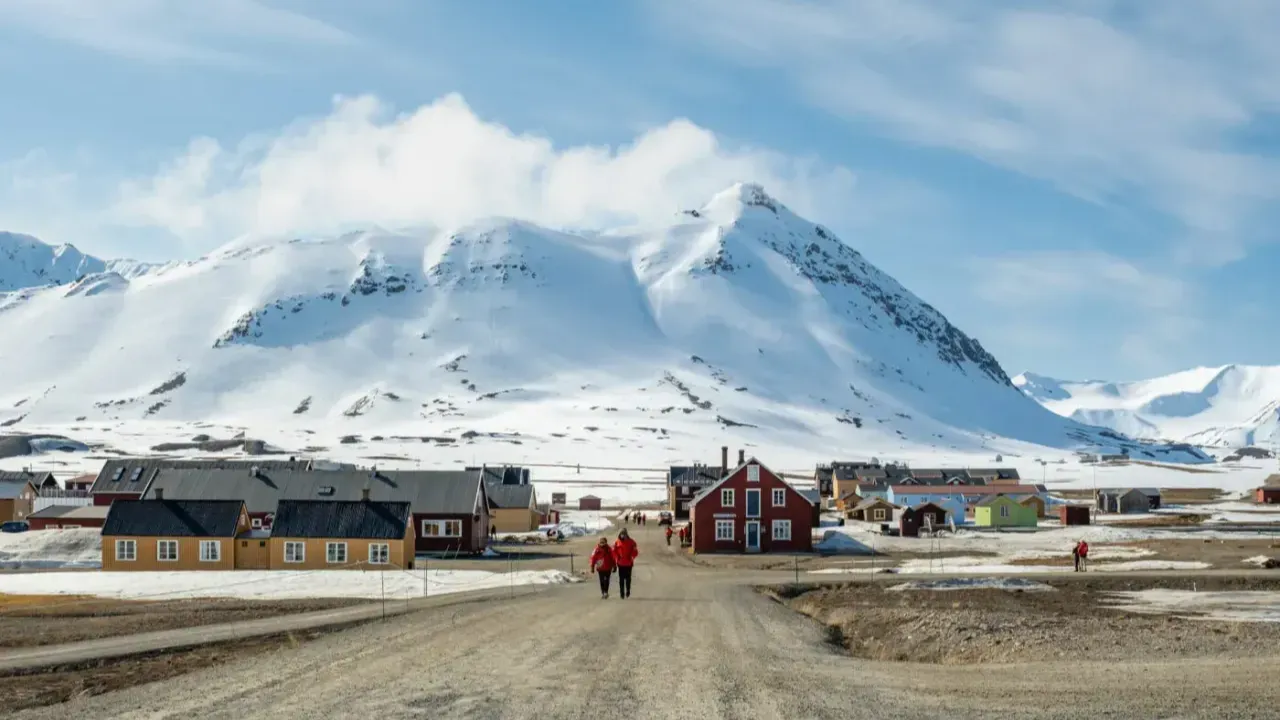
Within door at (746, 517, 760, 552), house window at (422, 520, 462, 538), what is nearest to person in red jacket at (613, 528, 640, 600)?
house window at (422, 520, 462, 538)

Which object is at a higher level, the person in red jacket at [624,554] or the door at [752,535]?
the person in red jacket at [624,554]

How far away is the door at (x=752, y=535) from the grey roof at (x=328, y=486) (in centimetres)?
1886

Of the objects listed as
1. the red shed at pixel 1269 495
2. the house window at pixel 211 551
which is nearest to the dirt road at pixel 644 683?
the house window at pixel 211 551

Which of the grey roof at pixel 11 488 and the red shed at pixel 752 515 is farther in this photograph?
the grey roof at pixel 11 488

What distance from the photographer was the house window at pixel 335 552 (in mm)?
65562

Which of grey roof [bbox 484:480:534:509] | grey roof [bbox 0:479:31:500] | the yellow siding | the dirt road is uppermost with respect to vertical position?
grey roof [bbox 0:479:31:500]

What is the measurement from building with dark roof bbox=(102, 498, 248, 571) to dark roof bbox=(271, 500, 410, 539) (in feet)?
9.93

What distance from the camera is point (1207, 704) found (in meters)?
16.7

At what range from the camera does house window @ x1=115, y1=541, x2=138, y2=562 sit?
223 ft

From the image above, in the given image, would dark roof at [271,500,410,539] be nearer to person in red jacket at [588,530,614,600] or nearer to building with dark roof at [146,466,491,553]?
building with dark roof at [146,466,491,553]

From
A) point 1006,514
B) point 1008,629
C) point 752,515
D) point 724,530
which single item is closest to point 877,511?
point 1006,514

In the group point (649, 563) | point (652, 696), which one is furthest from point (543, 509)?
point (652, 696)

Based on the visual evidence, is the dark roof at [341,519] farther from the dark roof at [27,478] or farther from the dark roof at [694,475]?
the dark roof at [27,478]

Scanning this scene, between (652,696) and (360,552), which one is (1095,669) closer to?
(652,696)
